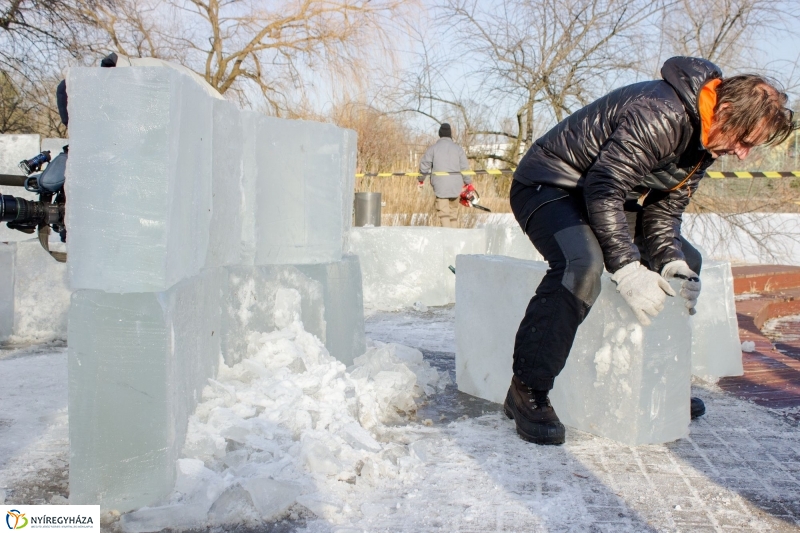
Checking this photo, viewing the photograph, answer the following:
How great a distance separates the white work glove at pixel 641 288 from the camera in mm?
2416

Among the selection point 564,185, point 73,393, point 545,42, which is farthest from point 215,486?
point 545,42

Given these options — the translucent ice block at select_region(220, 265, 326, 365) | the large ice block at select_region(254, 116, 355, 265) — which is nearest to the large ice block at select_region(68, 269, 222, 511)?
the translucent ice block at select_region(220, 265, 326, 365)

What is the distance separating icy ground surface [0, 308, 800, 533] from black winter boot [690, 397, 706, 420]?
0.10 feet

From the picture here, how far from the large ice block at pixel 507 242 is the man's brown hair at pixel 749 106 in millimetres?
4447

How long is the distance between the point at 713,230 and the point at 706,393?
673 centimetres

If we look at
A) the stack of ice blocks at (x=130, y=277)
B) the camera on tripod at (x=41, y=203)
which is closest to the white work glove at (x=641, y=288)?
the stack of ice blocks at (x=130, y=277)

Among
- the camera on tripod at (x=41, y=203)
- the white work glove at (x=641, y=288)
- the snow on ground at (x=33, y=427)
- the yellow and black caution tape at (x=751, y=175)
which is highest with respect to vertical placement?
the yellow and black caution tape at (x=751, y=175)

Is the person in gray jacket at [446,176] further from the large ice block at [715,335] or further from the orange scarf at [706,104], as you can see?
the orange scarf at [706,104]

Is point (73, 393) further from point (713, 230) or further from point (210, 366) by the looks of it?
point (713, 230)

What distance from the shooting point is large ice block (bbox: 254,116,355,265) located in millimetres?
3133

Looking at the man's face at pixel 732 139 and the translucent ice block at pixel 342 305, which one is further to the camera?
the translucent ice block at pixel 342 305

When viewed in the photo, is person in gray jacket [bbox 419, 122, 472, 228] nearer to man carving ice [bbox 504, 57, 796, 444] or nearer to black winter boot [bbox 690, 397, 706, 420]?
black winter boot [bbox 690, 397, 706, 420]

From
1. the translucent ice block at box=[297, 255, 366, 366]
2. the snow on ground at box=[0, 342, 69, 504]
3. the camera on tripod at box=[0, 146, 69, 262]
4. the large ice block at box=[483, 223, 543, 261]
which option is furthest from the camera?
the large ice block at box=[483, 223, 543, 261]

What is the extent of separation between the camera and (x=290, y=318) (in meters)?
3.18
